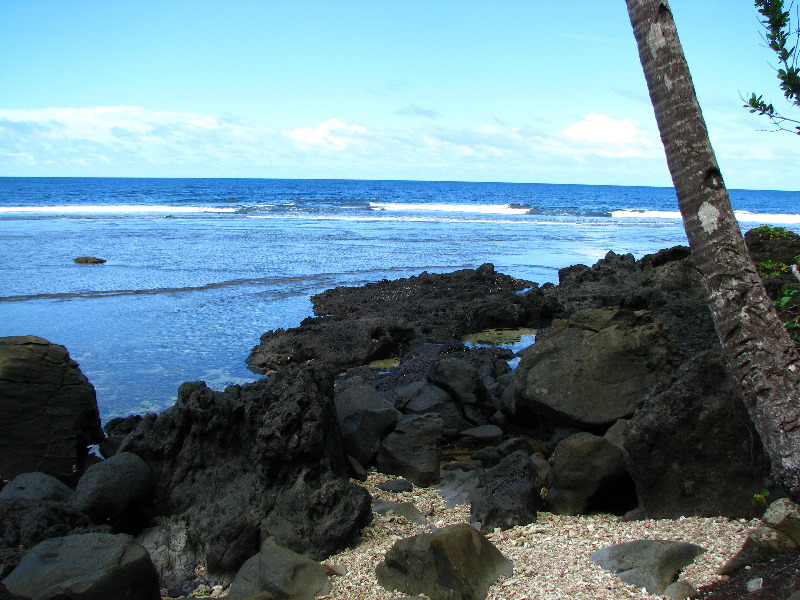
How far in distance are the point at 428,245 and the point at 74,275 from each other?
547 inches

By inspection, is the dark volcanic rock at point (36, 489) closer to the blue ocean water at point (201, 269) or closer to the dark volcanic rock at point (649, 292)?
the blue ocean water at point (201, 269)

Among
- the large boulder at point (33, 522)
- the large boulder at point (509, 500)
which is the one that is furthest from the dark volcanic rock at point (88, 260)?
the large boulder at point (509, 500)

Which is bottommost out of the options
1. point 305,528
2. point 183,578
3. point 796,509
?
point 183,578

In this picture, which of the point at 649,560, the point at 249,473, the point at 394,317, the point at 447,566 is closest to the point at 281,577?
the point at 447,566

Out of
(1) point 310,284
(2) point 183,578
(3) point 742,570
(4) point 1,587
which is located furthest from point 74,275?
(3) point 742,570

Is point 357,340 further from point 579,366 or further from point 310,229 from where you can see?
point 310,229

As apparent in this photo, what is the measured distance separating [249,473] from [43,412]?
2.22 meters

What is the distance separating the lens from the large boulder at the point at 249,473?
17.0 feet

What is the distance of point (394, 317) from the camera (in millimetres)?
12398

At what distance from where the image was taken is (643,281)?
13.2 meters

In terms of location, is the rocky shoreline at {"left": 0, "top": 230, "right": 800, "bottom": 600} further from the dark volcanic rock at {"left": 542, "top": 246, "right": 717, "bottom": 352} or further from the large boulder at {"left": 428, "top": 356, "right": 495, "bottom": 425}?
the dark volcanic rock at {"left": 542, "top": 246, "right": 717, "bottom": 352}

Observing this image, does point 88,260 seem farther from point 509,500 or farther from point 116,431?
point 509,500

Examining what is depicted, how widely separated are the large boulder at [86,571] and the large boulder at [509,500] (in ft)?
7.87

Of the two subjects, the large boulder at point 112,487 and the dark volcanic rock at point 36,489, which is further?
the dark volcanic rock at point 36,489
